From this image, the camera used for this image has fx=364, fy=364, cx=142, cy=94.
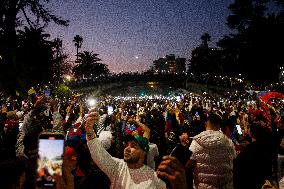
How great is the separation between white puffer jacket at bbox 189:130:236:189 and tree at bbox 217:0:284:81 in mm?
47683

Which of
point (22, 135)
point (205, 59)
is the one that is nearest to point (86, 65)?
point (205, 59)

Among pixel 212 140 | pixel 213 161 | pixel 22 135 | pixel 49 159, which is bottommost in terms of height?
pixel 213 161

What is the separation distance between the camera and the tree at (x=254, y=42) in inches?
2131

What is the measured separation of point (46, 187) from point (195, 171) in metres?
2.96

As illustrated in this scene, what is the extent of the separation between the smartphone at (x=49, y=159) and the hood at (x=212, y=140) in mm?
2632

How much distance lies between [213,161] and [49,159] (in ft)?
9.25

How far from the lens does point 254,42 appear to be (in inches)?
2304

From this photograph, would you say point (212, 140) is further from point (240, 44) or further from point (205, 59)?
point (205, 59)

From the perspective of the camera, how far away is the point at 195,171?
501 cm

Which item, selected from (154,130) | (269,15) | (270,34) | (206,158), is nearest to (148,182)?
(206,158)

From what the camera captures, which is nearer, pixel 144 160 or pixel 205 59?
pixel 144 160

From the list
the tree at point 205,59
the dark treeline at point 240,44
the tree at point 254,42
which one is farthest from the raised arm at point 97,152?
the tree at point 205,59

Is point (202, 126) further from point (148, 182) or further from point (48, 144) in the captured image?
point (48, 144)

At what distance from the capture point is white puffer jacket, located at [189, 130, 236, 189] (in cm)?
482
